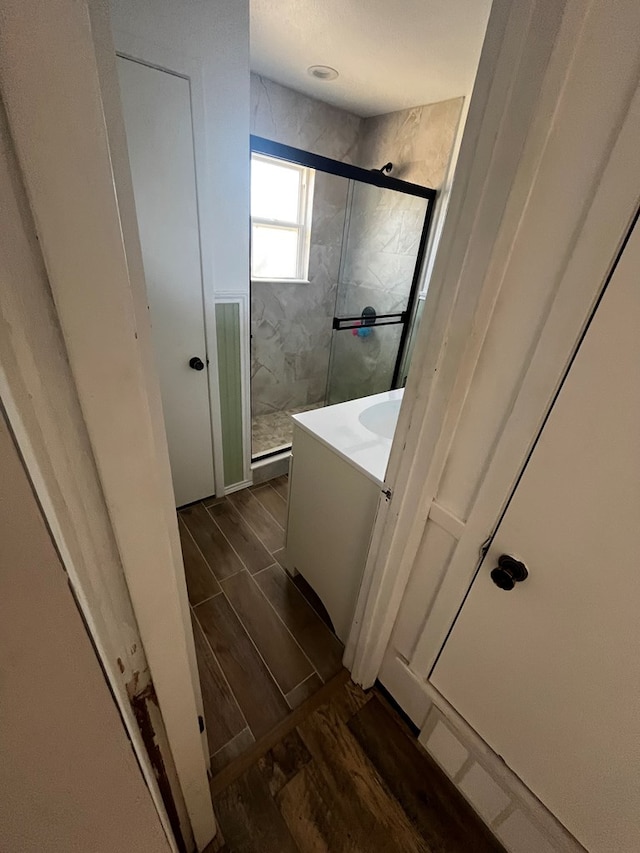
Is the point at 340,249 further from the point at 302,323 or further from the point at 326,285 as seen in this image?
the point at 302,323

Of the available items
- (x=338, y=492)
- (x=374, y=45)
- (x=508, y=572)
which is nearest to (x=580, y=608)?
(x=508, y=572)

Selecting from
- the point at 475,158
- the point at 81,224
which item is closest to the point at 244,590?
the point at 81,224

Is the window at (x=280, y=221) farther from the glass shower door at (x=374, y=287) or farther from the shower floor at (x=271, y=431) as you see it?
the shower floor at (x=271, y=431)

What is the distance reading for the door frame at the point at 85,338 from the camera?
26 cm

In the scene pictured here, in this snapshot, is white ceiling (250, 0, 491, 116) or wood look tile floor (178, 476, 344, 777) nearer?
wood look tile floor (178, 476, 344, 777)

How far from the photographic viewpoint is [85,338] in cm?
34

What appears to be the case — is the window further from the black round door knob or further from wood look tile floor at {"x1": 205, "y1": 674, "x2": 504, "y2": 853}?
wood look tile floor at {"x1": 205, "y1": 674, "x2": 504, "y2": 853}

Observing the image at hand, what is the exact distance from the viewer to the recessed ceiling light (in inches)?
77.0

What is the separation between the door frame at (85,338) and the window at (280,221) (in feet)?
7.99

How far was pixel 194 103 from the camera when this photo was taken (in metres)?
1.26

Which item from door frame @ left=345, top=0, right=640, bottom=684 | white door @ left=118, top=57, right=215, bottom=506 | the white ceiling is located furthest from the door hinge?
the white ceiling

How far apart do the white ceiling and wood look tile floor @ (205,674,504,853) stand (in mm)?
2765

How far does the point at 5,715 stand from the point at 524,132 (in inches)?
36.2

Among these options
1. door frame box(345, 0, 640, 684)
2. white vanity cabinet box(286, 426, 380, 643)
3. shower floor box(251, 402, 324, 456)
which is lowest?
shower floor box(251, 402, 324, 456)
